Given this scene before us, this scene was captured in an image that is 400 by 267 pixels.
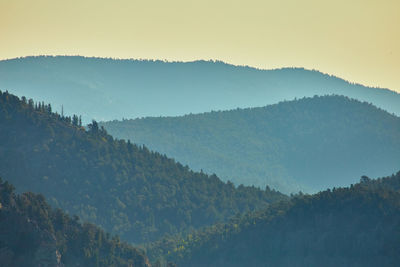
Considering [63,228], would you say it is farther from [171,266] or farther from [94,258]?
[171,266]

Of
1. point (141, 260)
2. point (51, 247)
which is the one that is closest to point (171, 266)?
point (141, 260)

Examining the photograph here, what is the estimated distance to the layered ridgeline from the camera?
527 ft

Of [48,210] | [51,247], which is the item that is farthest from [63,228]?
[51,247]

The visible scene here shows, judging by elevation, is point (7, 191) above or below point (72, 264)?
above

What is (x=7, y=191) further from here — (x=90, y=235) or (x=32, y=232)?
(x=90, y=235)

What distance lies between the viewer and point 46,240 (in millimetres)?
165625

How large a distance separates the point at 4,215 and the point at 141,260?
134ft

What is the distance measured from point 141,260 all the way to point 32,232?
37401 mm

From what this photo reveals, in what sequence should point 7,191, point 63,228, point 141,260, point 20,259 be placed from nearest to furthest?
point 20,259 → point 7,191 → point 63,228 → point 141,260

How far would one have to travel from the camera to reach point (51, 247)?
542 ft

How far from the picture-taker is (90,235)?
189 meters

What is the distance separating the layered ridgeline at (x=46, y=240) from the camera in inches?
6324

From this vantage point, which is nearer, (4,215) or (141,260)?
(4,215)

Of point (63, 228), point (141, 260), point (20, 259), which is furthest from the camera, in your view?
point (141, 260)
